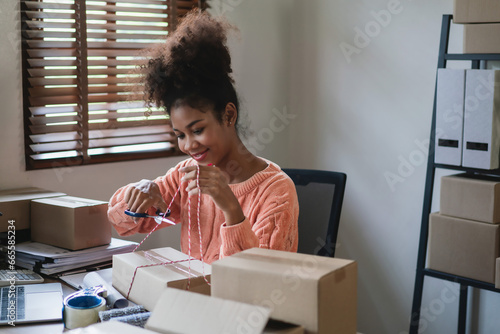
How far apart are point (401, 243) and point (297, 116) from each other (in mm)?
876

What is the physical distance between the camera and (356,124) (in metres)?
2.81

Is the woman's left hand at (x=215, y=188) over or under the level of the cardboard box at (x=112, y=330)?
over

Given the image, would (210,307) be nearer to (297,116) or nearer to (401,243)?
(401,243)

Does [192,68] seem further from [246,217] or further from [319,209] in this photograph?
[319,209]

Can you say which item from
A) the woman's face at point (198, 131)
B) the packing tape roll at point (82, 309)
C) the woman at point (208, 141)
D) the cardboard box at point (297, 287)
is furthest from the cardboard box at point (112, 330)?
the woman's face at point (198, 131)

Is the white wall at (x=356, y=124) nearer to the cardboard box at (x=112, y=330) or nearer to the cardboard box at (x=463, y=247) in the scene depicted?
the cardboard box at (x=463, y=247)

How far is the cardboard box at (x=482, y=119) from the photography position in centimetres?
203

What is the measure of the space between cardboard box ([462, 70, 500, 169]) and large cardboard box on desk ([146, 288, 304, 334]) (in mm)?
1466

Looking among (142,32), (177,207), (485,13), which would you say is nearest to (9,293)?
(177,207)

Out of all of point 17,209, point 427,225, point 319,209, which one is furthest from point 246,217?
point 427,225

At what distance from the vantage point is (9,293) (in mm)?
1475

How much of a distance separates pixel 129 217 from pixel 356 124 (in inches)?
56.3

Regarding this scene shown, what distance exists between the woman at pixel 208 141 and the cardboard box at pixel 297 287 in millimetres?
563

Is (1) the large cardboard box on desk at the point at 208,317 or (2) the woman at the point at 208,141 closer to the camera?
(1) the large cardboard box on desk at the point at 208,317
